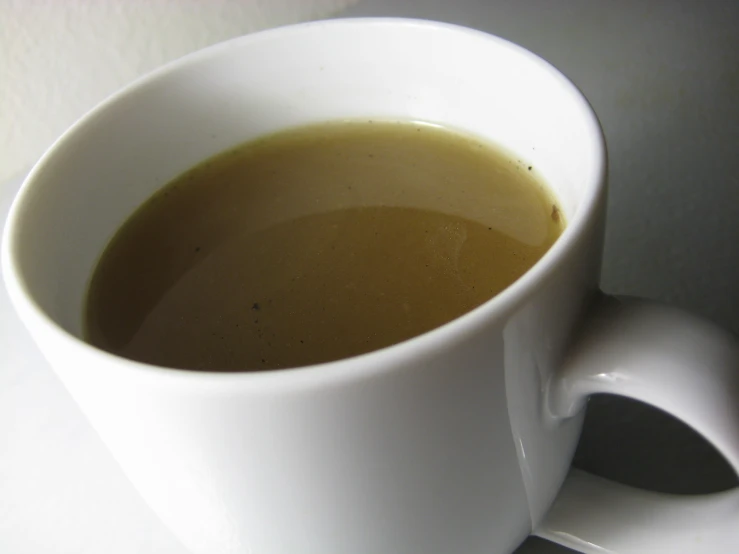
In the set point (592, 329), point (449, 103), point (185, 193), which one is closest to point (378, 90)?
point (449, 103)

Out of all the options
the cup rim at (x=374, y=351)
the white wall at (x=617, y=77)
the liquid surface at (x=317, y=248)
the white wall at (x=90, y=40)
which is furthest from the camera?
the white wall at (x=90, y=40)

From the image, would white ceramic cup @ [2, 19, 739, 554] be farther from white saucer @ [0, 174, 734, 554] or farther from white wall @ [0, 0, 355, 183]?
white wall @ [0, 0, 355, 183]

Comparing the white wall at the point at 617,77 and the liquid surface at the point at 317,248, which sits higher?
the white wall at the point at 617,77

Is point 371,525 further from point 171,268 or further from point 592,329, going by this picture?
point 171,268

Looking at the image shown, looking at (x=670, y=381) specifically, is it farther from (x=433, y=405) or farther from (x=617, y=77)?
(x=617, y=77)

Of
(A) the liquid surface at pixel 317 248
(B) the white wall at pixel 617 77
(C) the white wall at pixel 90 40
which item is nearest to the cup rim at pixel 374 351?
(A) the liquid surface at pixel 317 248

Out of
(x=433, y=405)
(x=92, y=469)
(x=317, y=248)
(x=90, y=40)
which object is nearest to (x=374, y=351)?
(x=433, y=405)

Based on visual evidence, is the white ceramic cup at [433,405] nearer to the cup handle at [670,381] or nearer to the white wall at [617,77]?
the cup handle at [670,381]
